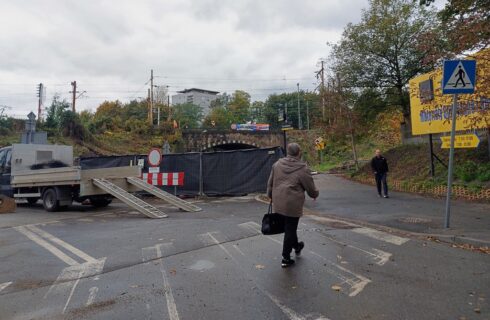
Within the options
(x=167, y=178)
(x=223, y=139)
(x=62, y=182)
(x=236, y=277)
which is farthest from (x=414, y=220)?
(x=223, y=139)

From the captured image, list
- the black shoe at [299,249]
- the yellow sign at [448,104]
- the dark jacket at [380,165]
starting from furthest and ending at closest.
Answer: the dark jacket at [380,165]
the yellow sign at [448,104]
the black shoe at [299,249]

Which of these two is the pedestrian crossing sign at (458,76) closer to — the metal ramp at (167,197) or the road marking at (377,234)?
the road marking at (377,234)

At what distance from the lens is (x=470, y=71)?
7.65 m

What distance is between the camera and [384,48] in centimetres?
2212

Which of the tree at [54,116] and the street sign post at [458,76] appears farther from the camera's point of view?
the tree at [54,116]

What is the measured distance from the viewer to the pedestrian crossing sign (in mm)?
7652

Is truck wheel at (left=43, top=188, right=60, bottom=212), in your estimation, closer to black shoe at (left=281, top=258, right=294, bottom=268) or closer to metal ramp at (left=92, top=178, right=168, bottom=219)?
metal ramp at (left=92, top=178, right=168, bottom=219)

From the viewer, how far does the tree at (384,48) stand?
72.5 feet

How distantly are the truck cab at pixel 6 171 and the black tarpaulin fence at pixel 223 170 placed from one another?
604cm

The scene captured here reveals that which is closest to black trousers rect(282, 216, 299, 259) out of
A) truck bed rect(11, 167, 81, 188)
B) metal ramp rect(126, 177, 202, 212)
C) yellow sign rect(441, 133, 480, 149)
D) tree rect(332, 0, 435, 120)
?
metal ramp rect(126, 177, 202, 212)

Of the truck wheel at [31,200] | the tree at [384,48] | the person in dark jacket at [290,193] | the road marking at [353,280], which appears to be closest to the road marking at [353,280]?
the road marking at [353,280]

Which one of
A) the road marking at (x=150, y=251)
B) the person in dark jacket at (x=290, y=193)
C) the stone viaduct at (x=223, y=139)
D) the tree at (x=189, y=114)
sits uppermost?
the tree at (x=189, y=114)

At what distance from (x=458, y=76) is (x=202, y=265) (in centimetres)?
579

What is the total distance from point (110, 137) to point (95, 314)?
4685 cm
